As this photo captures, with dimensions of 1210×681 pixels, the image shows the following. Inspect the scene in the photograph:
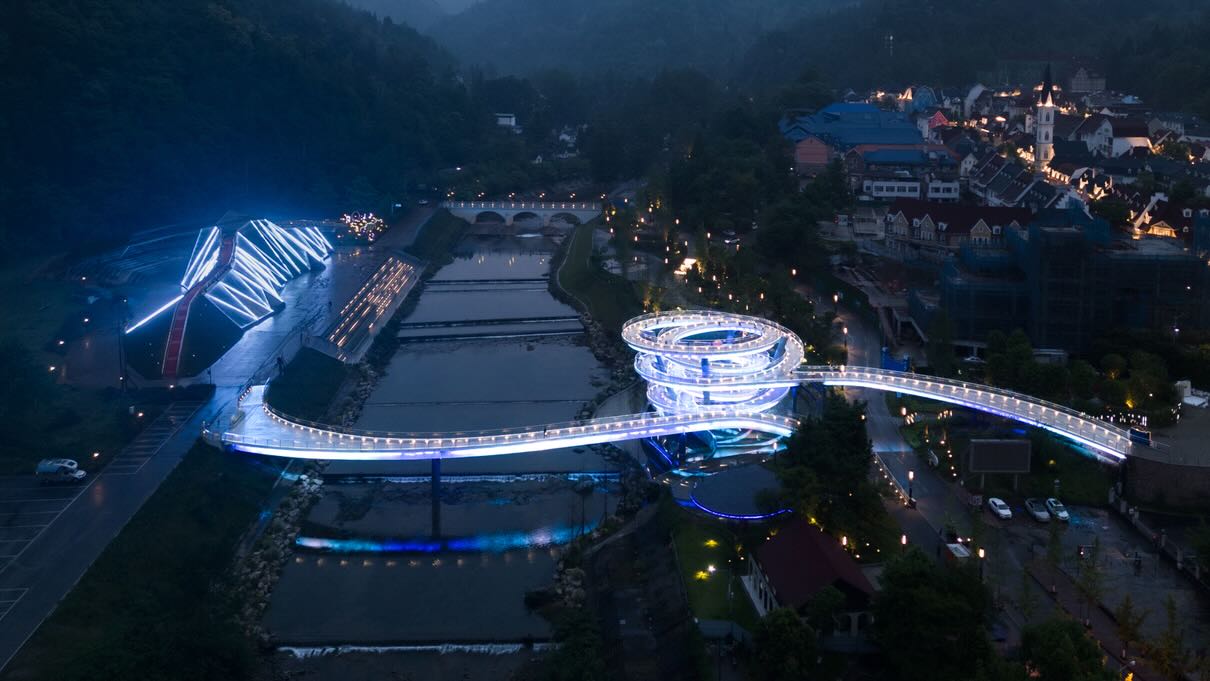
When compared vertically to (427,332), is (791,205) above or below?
above

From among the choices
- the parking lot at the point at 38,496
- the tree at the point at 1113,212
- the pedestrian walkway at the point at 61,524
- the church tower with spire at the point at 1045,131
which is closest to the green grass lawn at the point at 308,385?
the parking lot at the point at 38,496

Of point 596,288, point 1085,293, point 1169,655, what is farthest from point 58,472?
point 596,288

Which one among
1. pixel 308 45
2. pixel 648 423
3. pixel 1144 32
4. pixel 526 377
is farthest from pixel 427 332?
pixel 1144 32

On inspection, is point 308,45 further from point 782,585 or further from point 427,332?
point 782,585

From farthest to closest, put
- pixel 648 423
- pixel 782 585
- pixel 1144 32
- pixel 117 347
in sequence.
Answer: pixel 1144 32 → pixel 117 347 → pixel 648 423 → pixel 782 585

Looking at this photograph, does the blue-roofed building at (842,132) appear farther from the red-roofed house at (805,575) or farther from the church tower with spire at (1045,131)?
the red-roofed house at (805,575)

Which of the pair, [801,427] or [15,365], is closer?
[801,427]
